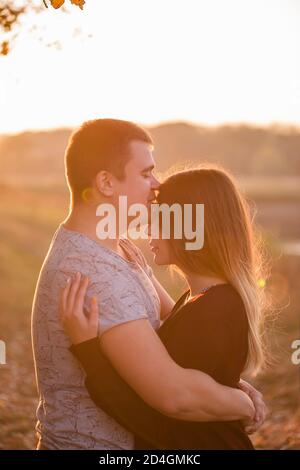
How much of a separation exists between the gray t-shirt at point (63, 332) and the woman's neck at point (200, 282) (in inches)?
7.6

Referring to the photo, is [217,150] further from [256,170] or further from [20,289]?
[20,289]

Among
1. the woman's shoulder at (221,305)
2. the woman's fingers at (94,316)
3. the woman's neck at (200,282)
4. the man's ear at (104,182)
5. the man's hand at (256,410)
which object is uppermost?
the man's ear at (104,182)

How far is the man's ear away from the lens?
3.02 meters

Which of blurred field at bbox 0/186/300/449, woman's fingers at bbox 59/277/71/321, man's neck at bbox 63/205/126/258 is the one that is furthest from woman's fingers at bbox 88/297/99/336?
blurred field at bbox 0/186/300/449

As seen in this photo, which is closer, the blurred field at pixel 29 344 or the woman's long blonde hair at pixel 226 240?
the woman's long blonde hair at pixel 226 240

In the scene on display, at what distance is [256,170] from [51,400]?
6923cm

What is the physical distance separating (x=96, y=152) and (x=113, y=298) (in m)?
0.64

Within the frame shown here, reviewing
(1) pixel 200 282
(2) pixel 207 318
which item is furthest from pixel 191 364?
(1) pixel 200 282

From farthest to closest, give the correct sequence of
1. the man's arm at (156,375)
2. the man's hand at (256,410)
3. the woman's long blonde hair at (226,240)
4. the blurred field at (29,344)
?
1. the blurred field at (29,344)
2. the man's hand at (256,410)
3. the woman's long blonde hair at (226,240)
4. the man's arm at (156,375)

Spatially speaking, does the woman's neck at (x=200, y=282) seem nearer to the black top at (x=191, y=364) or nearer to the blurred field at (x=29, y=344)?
the black top at (x=191, y=364)

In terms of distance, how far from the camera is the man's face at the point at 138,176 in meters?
3.08

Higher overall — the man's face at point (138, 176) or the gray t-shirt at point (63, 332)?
A: the man's face at point (138, 176)

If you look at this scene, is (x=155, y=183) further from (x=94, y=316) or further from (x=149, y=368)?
(x=149, y=368)

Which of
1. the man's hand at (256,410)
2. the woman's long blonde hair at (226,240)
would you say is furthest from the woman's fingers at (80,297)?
the man's hand at (256,410)
